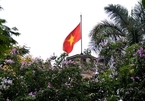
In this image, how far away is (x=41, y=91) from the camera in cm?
999

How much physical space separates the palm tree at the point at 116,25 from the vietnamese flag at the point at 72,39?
1.13 metres

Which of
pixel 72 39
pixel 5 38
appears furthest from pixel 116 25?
pixel 5 38

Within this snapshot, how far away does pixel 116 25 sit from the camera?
14852 mm

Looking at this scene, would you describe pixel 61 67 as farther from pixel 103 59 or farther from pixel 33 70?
pixel 103 59

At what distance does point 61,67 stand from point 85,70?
1520 millimetres

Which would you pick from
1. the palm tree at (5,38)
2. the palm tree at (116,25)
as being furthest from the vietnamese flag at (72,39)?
the palm tree at (5,38)

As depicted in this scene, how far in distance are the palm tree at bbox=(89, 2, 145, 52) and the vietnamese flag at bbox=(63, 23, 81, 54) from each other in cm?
113

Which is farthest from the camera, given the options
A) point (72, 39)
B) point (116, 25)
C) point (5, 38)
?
point (72, 39)

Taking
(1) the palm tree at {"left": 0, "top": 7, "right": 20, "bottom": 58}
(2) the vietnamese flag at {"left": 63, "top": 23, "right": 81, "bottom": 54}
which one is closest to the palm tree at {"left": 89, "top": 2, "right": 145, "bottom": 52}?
(2) the vietnamese flag at {"left": 63, "top": 23, "right": 81, "bottom": 54}

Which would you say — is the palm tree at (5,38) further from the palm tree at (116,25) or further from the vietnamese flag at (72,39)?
the vietnamese flag at (72,39)

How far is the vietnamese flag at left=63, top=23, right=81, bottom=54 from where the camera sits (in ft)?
53.2

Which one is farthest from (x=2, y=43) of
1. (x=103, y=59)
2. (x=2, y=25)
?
(x=103, y=59)

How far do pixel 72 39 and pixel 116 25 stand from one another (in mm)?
2358

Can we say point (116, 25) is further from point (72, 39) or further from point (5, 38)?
point (5, 38)
